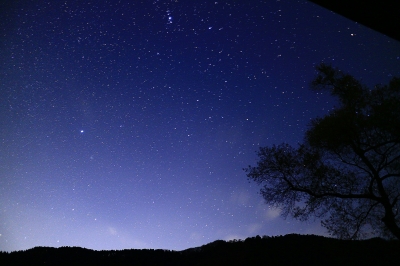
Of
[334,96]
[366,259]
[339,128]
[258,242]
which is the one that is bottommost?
[366,259]

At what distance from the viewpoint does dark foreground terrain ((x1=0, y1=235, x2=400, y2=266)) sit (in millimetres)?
10445

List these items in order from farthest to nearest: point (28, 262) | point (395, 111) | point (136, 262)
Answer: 1. point (395, 111)
2. point (136, 262)
3. point (28, 262)

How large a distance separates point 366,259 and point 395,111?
263 inches

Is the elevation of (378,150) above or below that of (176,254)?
above

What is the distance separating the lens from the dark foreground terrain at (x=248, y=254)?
411 inches

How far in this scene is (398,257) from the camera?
10570 millimetres

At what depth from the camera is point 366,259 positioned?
10.5 metres

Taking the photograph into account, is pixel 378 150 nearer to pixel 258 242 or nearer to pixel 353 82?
pixel 353 82

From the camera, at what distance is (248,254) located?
37.4ft

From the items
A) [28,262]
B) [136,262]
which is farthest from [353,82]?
[28,262]

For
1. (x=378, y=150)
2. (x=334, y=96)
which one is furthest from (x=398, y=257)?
(x=334, y=96)

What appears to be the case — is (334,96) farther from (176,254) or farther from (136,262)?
(136,262)

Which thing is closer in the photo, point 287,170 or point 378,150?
point 378,150

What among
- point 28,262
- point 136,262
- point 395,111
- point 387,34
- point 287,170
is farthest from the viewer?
point 287,170
